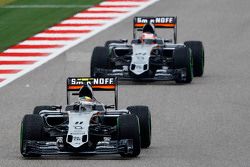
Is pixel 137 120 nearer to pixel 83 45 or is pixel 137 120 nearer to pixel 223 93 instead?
pixel 223 93

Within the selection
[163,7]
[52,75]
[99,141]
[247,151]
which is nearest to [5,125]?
[99,141]

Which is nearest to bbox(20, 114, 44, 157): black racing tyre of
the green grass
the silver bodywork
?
the silver bodywork

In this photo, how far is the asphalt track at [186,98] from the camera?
19672 millimetres

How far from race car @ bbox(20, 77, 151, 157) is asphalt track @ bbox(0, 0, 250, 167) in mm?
200

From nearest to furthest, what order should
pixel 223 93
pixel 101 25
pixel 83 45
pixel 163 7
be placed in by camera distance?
pixel 223 93, pixel 83 45, pixel 101 25, pixel 163 7

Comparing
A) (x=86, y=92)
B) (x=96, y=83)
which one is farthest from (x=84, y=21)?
(x=86, y=92)

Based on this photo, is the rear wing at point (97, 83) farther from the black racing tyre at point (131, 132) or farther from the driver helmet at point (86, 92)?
the black racing tyre at point (131, 132)

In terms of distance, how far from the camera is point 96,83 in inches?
836

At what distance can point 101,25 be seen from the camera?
38.0 metres

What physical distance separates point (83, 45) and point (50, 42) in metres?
0.94

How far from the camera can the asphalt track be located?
1967 centimetres

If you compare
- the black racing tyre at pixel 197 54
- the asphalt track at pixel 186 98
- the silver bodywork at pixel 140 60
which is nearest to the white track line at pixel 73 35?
the asphalt track at pixel 186 98

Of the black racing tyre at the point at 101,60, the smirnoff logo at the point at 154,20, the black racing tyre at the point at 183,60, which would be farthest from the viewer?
the smirnoff logo at the point at 154,20

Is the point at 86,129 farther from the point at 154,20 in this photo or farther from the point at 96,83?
the point at 154,20
